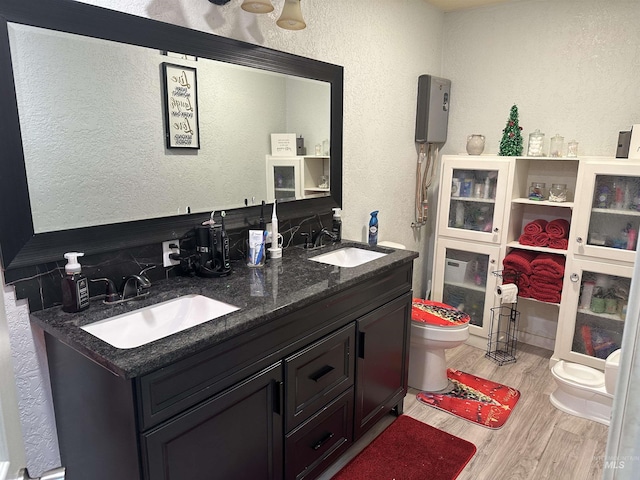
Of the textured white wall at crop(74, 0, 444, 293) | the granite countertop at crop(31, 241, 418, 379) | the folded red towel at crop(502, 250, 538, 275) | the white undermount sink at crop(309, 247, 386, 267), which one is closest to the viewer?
the granite countertop at crop(31, 241, 418, 379)

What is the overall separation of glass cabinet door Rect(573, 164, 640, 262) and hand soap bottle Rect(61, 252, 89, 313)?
278 cm

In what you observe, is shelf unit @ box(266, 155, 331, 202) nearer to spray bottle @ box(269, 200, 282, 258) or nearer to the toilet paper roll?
spray bottle @ box(269, 200, 282, 258)

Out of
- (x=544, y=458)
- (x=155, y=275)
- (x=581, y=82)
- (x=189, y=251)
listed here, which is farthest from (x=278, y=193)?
(x=581, y=82)

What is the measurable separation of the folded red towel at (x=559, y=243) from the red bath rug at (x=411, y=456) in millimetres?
1490

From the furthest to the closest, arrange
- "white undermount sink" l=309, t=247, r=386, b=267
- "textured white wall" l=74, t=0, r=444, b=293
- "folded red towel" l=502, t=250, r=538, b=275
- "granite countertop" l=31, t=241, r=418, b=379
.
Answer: "folded red towel" l=502, t=250, r=538, b=275 → "white undermount sink" l=309, t=247, r=386, b=267 → "textured white wall" l=74, t=0, r=444, b=293 → "granite countertop" l=31, t=241, r=418, b=379

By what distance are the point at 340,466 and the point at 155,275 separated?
4.15 ft

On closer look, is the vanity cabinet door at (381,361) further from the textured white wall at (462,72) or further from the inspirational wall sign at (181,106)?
the inspirational wall sign at (181,106)

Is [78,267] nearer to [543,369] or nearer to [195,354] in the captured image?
[195,354]

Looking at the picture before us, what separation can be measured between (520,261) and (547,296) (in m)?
0.29

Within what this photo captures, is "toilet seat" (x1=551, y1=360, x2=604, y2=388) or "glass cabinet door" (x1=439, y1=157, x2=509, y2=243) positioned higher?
"glass cabinet door" (x1=439, y1=157, x2=509, y2=243)

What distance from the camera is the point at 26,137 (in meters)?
1.36

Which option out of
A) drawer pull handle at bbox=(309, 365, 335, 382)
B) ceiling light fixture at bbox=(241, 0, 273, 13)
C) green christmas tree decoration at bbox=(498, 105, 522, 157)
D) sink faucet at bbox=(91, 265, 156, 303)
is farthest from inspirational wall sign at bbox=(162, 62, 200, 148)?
green christmas tree decoration at bbox=(498, 105, 522, 157)

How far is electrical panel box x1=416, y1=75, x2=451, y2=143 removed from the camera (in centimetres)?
327

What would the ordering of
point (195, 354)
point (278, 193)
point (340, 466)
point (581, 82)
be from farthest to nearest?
point (581, 82) < point (278, 193) < point (340, 466) < point (195, 354)
